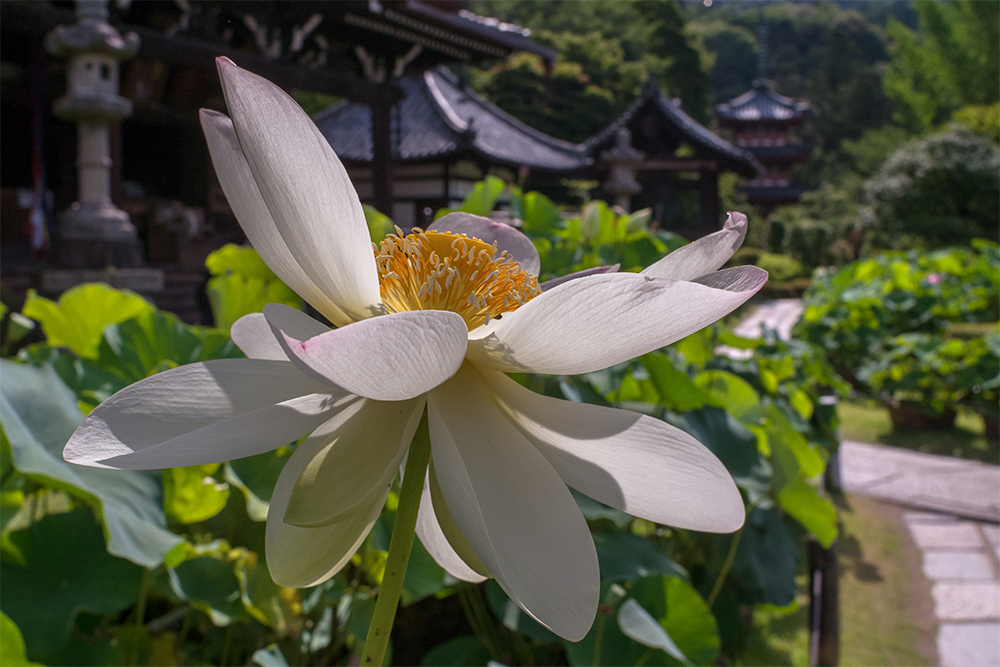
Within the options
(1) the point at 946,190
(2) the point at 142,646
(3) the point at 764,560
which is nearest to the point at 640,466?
(2) the point at 142,646

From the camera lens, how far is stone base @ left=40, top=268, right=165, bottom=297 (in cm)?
324

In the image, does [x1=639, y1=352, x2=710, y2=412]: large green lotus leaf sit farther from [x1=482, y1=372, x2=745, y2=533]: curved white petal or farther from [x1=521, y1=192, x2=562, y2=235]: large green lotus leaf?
[x1=482, y1=372, x2=745, y2=533]: curved white petal

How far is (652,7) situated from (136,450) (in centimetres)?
2550

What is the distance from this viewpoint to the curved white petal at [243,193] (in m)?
0.21

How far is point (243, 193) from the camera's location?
0.21 metres

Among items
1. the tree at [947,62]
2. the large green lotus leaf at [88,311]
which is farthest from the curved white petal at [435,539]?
the tree at [947,62]

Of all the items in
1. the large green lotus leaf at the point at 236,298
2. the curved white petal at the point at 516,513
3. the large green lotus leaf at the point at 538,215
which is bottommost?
the large green lotus leaf at the point at 236,298

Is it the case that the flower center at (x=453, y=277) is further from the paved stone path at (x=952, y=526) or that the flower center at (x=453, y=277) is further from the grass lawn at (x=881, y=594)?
the paved stone path at (x=952, y=526)

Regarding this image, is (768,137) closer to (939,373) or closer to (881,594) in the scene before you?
(939,373)

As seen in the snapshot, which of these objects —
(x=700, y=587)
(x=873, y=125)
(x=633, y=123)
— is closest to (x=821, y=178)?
(x=873, y=125)

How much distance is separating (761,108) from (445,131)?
649 inches

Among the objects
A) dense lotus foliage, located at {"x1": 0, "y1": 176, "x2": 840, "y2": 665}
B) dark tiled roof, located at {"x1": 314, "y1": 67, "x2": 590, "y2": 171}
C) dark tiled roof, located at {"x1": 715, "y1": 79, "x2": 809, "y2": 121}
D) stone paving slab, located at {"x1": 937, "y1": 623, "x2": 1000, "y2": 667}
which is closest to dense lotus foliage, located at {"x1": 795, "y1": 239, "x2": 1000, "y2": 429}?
stone paving slab, located at {"x1": 937, "y1": 623, "x2": 1000, "y2": 667}

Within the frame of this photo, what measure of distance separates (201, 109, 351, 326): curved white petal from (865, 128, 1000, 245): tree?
12.3 metres

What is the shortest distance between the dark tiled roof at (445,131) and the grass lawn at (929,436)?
193 inches
